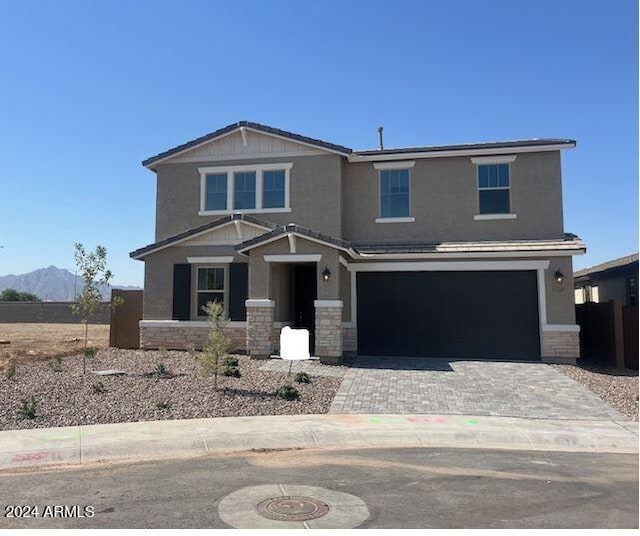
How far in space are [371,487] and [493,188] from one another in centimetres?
1338

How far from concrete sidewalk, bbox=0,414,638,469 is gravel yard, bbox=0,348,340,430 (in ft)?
1.79

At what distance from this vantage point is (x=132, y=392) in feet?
36.5

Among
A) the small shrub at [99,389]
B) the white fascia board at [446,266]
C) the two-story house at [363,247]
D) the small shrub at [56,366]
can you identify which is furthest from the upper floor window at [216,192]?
the small shrub at [99,389]

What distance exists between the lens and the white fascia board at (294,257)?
15.5 meters

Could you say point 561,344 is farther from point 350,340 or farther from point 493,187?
point 350,340

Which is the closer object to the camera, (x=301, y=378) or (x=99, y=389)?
(x=99, y=389)

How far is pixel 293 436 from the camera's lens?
8.48 metres

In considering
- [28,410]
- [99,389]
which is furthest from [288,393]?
[28,410]

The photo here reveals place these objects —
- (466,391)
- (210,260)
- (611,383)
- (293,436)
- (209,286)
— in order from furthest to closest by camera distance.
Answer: (209,286) < (210,260) < (611,383) < (466,391) < (293,436)

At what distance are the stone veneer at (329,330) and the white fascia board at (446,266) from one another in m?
2.22

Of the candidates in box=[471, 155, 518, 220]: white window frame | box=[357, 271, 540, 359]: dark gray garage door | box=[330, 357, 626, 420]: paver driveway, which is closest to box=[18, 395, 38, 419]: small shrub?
box=[330, 357, 626, 420]: paver driveway

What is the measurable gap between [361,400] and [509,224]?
900 centimetres

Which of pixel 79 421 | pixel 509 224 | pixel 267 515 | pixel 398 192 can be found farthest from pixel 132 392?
pixel 509 224

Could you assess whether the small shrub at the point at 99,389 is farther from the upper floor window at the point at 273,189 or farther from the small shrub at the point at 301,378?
the upper floor window at the point at 273,189
